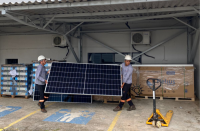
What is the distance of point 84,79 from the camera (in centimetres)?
651

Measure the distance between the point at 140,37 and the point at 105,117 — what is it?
16.9 ft

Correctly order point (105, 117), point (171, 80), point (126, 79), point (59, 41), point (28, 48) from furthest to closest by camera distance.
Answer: point (28, 48), point (59, 41), point (171, 80), point (126, 79), point (105, 117)

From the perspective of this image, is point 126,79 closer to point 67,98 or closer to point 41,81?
point 67,98

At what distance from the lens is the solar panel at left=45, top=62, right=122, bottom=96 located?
617 centimetres

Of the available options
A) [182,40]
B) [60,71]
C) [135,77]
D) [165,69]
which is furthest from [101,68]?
[182,40]

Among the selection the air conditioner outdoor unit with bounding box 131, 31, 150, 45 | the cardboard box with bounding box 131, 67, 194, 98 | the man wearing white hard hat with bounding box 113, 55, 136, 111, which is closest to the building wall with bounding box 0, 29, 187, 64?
the air conditioner outdoor unit with bounding box 131, 31, 150, 45

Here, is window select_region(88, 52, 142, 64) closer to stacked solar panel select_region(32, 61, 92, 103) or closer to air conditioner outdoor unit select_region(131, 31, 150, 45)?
air conditioner outdoor unit select_region(131, 31, 150, 45)

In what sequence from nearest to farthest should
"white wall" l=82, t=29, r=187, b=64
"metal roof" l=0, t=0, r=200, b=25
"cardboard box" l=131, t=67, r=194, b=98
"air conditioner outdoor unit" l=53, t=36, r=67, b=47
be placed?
1. "metal roof" l=0, t=0, r=200, b=25
2. "cardboard box" l=131, t=67, r=194, b=98
3. "white wall" l=82, t=29, r=187, b=64
4. "air conditioner outdoor unit" l=53, t=36, r=67, b=47

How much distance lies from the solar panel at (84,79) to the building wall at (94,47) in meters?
3.35

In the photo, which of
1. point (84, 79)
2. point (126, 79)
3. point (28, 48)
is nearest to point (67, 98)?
point (84, 79)

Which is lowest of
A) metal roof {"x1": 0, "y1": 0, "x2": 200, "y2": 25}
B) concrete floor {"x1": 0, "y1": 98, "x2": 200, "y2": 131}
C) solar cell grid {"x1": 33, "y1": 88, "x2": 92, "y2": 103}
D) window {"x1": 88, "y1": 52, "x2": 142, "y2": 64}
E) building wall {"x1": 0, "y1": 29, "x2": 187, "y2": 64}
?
concrete floor {"x1": 0, "y1": 98, "x2": 200, "y2": 131}

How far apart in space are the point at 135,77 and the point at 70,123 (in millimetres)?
4223

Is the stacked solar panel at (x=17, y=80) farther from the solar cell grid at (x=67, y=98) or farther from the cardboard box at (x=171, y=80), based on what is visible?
the cardboard box at (x=171, y=80)

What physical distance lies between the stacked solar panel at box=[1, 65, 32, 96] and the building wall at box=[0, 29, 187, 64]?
2.48 m
